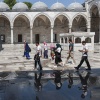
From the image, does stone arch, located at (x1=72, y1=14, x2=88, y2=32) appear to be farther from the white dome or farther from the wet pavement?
the wet pavement

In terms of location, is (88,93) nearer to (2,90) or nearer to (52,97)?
(52,97)

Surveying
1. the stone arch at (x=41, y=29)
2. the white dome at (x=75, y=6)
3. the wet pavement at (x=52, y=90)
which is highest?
the white dome at (x=75, y=6)

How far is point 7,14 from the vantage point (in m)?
38.7

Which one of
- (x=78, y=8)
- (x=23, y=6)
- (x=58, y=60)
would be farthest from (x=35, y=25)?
(x=58, y=60)

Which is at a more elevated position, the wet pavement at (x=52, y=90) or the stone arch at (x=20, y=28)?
the stone arch at (x=20, y=28)

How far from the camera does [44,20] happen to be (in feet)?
143

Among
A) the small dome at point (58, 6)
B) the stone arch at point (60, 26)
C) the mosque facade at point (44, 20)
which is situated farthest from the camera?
the stone arch at point (60, 26)

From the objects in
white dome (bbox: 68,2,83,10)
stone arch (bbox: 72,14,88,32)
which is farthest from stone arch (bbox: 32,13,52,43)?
white dome (bbox: 68,2,83,10)

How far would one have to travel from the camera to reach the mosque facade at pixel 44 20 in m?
39.1

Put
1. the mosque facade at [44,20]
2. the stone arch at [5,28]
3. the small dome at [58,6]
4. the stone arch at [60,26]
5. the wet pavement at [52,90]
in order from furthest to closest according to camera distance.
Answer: the stone arch at [60,26] → the stone arch at [5,28] → the small dome at [58,6] → the mosque facade at [44,20] → the wet pavement at [52,90]

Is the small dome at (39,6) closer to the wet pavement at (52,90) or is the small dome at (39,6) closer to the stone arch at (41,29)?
the stone arch at (41,29)

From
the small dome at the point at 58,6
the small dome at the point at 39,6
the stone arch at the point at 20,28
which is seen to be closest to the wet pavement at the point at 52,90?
the small dome at the point at 39,6

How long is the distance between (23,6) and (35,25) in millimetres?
4557

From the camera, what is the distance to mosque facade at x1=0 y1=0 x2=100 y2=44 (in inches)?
1540
